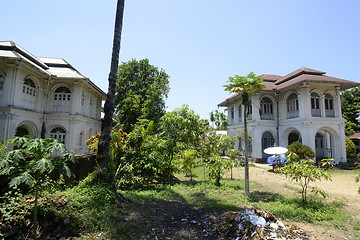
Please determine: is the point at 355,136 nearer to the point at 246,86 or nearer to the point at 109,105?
the point at 246,86

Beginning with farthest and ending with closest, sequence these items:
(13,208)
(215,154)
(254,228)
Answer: (215,154) < (254,228) < (13,208)

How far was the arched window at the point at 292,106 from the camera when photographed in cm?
1817

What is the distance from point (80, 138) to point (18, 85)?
20.6 ft

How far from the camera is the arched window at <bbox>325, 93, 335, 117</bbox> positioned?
711 inches

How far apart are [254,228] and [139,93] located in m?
21.4

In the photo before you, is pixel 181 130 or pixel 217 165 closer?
pixel 217 165

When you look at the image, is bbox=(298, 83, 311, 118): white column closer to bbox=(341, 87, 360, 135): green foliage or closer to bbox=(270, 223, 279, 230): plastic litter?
bbox=(341, 87, 360, 135): green foliage

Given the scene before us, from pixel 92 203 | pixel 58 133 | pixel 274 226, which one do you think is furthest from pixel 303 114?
pixel 58 133

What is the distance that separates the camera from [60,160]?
375 cm

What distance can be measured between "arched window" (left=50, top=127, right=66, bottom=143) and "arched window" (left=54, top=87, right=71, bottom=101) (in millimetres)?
2511

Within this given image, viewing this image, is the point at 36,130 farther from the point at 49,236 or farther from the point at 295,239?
the point at 295,239

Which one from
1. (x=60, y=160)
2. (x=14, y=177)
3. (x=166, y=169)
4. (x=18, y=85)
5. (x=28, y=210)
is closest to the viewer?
(x=14, y=177)

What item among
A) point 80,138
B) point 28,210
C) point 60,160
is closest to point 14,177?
point 60,160

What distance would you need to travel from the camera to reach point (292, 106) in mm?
18719
